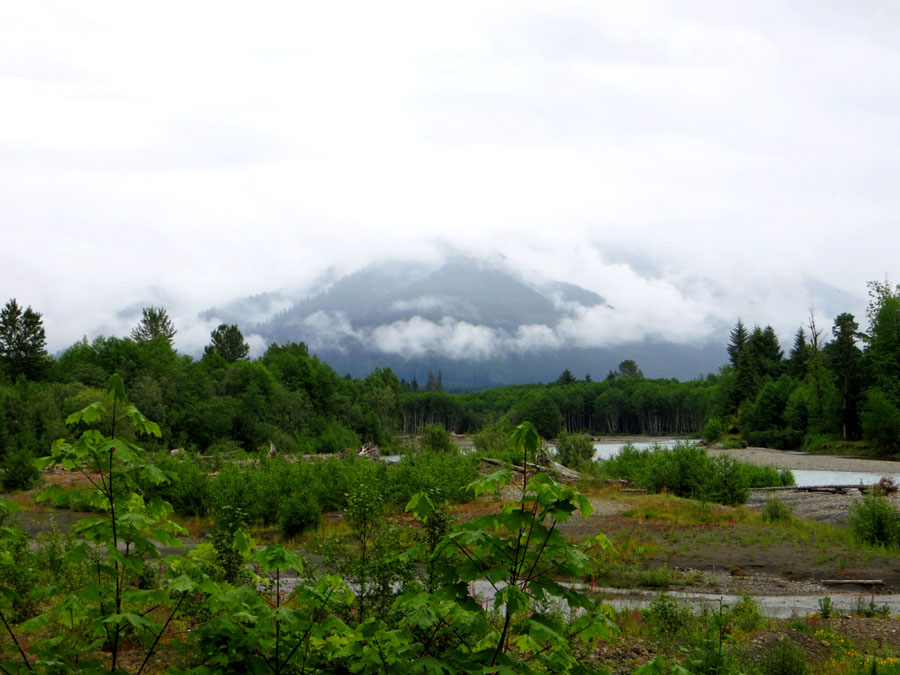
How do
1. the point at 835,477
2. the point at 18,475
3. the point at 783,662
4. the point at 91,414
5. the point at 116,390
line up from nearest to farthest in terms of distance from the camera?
the point at 91,414, the point at 116,390, the point at 783,662, the point at 18,475, the point at 835,477

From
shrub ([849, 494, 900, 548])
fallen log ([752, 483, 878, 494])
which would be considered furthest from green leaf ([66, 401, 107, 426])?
fallen log ([752, 483, 878, 494])

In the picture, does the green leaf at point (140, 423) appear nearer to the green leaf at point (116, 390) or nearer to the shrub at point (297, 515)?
the green leaf at point (116, 390)

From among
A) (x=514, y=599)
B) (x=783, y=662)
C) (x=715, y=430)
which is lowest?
(x=715, y=430)

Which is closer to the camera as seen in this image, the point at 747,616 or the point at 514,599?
the point at 514,599

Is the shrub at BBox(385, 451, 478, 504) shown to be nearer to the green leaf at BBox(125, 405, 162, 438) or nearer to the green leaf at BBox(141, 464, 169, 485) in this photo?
the green leaf at BBox(141, 464, 169, 485)

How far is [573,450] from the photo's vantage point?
150ft

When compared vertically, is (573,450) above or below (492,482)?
below

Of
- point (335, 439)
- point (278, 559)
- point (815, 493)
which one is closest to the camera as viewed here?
point (278, 559)

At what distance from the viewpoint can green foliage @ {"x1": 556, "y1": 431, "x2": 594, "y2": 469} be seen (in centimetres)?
4516

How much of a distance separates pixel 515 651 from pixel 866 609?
8.06 m

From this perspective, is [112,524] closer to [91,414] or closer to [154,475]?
[154,475]

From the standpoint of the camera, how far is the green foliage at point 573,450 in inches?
1778

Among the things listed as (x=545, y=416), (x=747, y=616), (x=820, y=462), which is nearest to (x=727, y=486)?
(x=747, y=616)

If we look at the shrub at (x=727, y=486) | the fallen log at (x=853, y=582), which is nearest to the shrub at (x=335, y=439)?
the shrub at (x=727, y=486)
